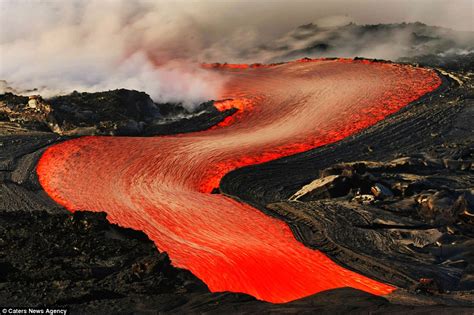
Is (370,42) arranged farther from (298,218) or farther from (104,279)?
(104,279)

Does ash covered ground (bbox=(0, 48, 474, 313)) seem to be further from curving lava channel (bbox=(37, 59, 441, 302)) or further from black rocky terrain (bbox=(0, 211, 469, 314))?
curving lava channel (bbox=(37, 59, 441, 302))

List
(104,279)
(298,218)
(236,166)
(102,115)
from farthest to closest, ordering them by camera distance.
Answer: (102,115), (236,166), (298,218), (104,279)

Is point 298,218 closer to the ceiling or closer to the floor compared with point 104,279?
closer to the ceiling

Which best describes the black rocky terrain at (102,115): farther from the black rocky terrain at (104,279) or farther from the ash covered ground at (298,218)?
the black rocky terrain at (104,279)

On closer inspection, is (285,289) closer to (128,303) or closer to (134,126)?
(128,303)

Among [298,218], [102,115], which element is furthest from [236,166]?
[102,115]

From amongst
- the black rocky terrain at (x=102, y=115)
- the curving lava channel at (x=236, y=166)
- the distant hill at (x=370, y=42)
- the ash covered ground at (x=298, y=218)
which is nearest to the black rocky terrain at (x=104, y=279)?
the ash covered ground at (x=298, y=218)
